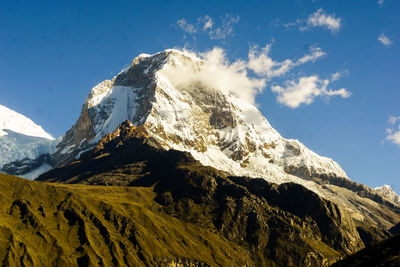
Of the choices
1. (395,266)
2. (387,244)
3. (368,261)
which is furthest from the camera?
(387,244)

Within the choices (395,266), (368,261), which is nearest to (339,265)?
(368,261)

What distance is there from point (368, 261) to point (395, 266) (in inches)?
445

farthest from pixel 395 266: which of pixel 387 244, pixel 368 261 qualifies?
pixel 387 244

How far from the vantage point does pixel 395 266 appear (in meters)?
79.2

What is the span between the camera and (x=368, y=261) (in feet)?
296

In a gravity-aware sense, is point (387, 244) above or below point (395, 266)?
above

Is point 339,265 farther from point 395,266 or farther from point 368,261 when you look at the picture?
point 395,266

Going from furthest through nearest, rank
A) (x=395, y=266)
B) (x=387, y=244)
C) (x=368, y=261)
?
(x=387, y=244) < (x=368, y=261) < (x=395, y=266)

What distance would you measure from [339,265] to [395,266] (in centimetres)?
2144

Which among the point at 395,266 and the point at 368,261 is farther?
the point at 368,261

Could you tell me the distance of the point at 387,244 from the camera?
97750 millimetres

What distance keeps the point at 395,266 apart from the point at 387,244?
65.0ft

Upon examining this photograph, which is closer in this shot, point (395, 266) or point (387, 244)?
point (395, 266)

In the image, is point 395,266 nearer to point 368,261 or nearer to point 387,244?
point 368,261
